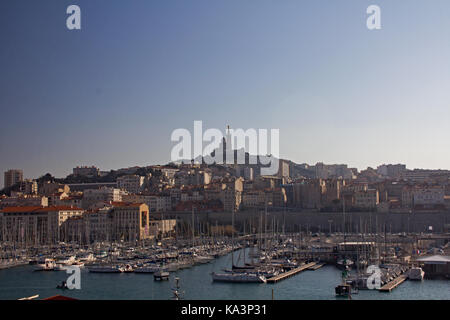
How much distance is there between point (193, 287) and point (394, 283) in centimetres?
313

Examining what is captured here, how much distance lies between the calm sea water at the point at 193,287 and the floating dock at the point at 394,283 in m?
0.09

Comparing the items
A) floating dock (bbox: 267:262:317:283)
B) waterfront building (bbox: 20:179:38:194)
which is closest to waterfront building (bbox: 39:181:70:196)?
waterfront building (bbox: 20:179:38:194)

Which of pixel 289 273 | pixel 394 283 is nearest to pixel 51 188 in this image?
pixel 289 273

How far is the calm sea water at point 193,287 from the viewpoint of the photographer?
26.5ft

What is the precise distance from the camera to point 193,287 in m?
8.91

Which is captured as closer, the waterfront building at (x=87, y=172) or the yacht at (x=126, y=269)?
the yacht at (x=126, y=269)

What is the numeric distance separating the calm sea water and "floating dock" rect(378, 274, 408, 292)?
9 centimetres

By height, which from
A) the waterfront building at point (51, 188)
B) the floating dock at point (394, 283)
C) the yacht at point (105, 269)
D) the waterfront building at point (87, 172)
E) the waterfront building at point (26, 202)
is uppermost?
the waterfront building at point (87, 172)

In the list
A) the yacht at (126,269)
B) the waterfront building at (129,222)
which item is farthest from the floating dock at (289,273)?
the waterfront building at (129,222)

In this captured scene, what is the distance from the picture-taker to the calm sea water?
8.09m

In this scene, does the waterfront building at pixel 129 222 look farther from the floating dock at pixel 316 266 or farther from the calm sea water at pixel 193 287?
the floating dock at pixel 316 266

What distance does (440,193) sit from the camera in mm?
20500

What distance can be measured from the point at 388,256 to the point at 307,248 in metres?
2.16
